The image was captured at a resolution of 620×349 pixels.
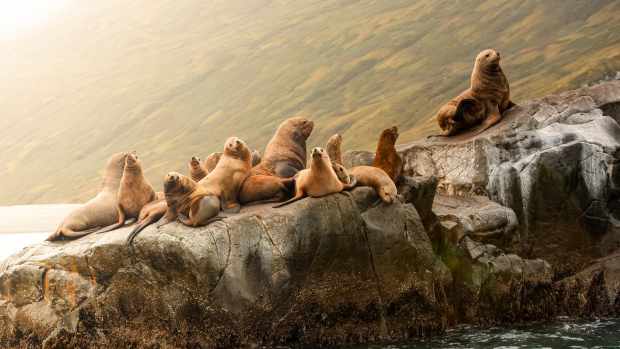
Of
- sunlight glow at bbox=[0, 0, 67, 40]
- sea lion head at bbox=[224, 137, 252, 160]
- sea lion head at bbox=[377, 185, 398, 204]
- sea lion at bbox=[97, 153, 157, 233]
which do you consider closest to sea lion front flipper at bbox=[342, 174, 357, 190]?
sea lion head at bbox=[377, 185, 398, 204]

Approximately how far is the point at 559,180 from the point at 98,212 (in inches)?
239

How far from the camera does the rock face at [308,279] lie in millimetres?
8008

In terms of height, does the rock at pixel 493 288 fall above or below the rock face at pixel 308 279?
below

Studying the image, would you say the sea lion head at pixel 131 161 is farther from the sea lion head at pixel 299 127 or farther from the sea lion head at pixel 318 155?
the sea lion head at pixel 318 155

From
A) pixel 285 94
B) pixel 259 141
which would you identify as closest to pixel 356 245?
pixel 259 141

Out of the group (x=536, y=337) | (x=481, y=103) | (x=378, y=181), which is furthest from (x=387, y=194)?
(x=481, y=103)

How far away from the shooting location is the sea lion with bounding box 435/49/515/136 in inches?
455

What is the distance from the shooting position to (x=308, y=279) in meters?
8.21

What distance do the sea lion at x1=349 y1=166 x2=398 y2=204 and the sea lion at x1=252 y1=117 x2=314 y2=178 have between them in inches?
52.5

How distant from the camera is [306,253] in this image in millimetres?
8195

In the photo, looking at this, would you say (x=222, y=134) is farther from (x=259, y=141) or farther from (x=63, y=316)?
(x=63, y=316)

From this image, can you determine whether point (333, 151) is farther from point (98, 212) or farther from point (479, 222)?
point (98, 212)

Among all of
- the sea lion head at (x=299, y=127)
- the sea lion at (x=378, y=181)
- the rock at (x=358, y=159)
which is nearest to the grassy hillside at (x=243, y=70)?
the rock at (x=358, y=159)

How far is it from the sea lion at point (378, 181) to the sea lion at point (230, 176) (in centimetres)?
141
